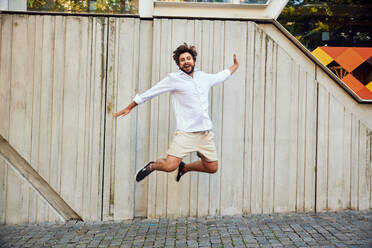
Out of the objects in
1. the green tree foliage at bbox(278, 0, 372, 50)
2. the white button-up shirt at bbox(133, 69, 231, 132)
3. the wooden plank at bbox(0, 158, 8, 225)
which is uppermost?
the green tree foliage at bbox(278, 0, 372, 50)

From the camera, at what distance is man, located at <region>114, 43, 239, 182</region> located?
16.1 feet

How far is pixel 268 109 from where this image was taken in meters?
5.77

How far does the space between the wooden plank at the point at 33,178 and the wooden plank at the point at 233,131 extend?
2.50 meters

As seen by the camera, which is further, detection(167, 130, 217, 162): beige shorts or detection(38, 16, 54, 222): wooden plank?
detection(38, 16, 54, 222): wooden plank

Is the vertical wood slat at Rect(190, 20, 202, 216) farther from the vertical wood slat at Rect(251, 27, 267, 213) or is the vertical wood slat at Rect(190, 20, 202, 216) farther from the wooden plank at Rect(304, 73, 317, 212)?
the wooden plank at Rect(304, 73, 317, 212)

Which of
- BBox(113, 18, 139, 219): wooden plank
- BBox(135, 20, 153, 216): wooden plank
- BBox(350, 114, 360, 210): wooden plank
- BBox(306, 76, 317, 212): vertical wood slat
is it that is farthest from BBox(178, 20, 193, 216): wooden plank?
BBox(350, 114, 360, 210): wooden plank

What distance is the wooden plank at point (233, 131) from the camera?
18.7 ft

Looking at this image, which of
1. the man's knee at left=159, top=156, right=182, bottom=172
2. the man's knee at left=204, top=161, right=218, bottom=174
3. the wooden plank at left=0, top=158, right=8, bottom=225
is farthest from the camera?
the wooden plank at left=0, top=158, right=8, bottom=225

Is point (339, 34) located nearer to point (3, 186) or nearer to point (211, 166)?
point (211, 166)

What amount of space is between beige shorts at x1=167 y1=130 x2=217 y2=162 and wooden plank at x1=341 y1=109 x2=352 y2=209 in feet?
7.87

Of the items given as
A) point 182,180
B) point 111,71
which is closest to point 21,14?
point 111,71

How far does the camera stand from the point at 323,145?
5.83 m

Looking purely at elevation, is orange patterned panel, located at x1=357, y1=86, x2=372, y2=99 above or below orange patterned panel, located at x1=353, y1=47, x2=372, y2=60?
below

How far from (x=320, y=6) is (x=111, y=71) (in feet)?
12.3
